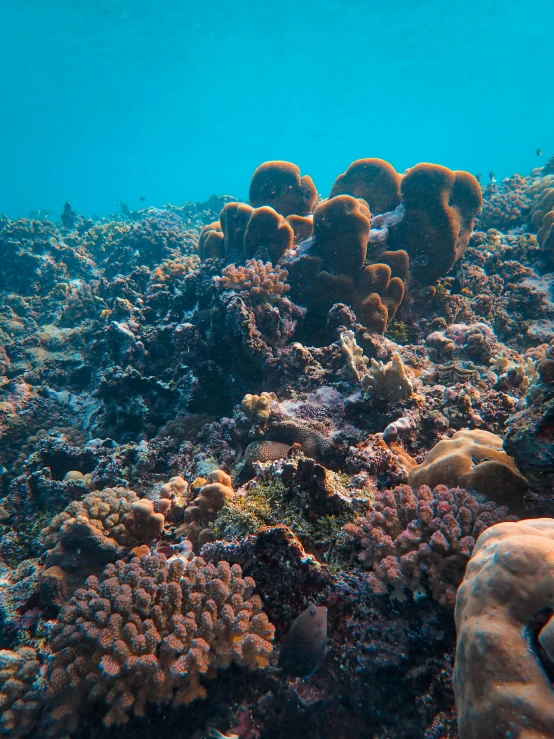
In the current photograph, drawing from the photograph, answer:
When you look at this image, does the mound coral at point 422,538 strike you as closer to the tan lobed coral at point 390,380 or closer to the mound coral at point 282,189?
the tan lobed coral at point 390,380

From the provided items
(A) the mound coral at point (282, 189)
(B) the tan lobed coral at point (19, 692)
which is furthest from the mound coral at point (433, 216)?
(B) the tan lobed coral at point (19, 692)

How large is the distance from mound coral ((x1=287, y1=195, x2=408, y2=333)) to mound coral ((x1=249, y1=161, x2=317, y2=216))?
9.76ft

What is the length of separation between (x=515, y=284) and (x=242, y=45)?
269ft

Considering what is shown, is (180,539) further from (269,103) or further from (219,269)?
(269,103)

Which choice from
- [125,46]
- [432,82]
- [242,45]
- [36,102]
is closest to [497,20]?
[432,82]

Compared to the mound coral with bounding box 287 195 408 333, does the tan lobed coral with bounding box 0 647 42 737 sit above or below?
below

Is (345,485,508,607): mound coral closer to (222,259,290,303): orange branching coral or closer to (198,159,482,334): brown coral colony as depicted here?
(222,259,290,303): orange branching coral

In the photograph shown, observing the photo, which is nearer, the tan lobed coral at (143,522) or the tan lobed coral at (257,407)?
the tan lobed coral at (143,522)

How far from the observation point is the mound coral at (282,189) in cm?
973

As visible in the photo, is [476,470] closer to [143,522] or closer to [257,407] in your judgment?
[257,407]

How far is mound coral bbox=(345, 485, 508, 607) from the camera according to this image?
105 inches

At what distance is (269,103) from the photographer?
116 meters

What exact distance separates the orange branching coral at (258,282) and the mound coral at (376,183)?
468 centimetres

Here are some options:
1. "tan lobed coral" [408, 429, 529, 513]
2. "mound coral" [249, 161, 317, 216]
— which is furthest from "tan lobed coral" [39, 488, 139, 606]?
"mound coral" [249, 161, 317, 216]
